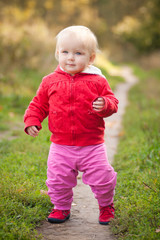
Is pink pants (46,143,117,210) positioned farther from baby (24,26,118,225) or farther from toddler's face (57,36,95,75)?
toddler's face (57,36,95,75)

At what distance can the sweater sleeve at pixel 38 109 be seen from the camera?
8.58 feet

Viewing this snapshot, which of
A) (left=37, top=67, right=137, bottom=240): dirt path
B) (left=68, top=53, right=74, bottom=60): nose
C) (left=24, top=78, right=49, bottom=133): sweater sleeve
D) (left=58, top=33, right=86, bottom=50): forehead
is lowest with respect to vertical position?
(left=37, top=67, right=137, bottom=240): dirt path

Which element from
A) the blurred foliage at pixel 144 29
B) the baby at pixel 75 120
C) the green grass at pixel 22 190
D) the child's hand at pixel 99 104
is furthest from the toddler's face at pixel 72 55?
the blurred foliage at pixel 144 29

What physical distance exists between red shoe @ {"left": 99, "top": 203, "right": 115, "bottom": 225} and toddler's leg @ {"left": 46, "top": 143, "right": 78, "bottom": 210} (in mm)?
340

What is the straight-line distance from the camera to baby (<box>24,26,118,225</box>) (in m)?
2.54

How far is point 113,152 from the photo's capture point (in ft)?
15.6

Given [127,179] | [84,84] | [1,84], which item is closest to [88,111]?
[84,84]

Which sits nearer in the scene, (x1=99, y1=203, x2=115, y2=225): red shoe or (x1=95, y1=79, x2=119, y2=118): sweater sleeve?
(x1=95, y1=79, x2=119, y2=118): sweater sleeve

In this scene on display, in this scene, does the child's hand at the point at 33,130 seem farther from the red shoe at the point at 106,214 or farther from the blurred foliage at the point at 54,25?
the blurred foliage at the point at 54,25

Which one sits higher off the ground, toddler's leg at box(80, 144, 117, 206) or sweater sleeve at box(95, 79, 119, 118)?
sweater sleeve at box(95, 79, 119, 118)

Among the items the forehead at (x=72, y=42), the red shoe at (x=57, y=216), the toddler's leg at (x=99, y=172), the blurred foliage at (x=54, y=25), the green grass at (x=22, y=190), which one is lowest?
the red shoe at (x=57, y=216)

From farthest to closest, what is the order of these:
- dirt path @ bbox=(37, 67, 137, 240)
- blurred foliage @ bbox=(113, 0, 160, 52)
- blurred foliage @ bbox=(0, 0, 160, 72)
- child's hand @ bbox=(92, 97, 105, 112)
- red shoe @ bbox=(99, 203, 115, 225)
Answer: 1. blurred foliage @ bbox=(113, 0, 160, 52)
2. blurred foliage @ bbox=(0, 0, 160, 72)
3. red shoe @ bbox=(99, 203, 115, 225)
4. dirt path @ bbox=(37, 67, 137, 240)
5. child's hand @ bbox=(92, 97, 105, 112)

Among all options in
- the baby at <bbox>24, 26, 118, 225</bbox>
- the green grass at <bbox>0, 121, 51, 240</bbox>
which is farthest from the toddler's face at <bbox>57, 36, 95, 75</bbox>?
the green grass at <bbox>0, 121, 51, 240</bbox>

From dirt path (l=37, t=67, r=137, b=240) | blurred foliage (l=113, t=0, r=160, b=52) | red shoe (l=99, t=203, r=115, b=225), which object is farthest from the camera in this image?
blurred foliage (l=113, t=0, r=160, b=52)
